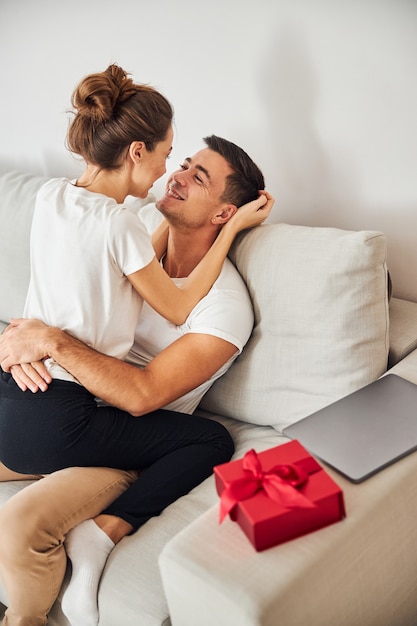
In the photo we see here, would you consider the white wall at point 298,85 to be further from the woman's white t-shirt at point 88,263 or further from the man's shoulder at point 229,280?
the woman's white t-shirt at point 88,263

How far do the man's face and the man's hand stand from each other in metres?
0.45

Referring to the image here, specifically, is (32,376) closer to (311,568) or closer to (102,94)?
(102,94)

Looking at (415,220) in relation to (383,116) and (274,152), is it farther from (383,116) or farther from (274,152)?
(274,152)

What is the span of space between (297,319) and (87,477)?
0.58 metres

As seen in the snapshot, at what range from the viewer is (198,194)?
69.2 inches

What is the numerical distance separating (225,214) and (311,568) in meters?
0.97

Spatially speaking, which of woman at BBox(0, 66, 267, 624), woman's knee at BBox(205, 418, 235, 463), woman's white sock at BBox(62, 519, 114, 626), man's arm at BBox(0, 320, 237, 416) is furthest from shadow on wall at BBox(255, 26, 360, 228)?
woman's white sock at BBox(62, 519, 114, 626)

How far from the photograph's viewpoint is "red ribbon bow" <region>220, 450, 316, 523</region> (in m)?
1.06

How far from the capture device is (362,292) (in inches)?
59.0

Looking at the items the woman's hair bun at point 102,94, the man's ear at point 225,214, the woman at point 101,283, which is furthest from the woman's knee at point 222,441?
the woman's hair bun at point 102,94

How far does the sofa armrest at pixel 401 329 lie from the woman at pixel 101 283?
45cm

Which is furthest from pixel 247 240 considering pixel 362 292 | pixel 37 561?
pixel 37 561

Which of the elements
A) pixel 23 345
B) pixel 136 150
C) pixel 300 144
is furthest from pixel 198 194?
pixel 23 345

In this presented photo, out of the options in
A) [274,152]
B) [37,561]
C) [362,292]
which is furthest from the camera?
[274,152]
